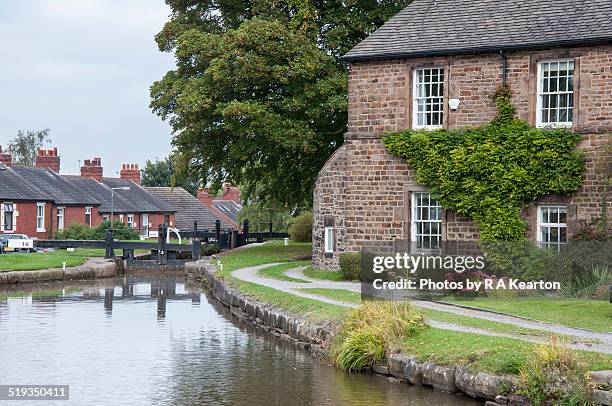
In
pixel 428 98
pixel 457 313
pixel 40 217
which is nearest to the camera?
pixel 457 313

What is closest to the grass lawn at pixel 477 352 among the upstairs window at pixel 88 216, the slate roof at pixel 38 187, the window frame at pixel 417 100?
the window frame at pixel 417 100

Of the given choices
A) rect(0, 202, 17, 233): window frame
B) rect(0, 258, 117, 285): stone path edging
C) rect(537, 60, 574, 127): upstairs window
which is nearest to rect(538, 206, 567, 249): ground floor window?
rect(537, 60, 574, 127): upstairs window

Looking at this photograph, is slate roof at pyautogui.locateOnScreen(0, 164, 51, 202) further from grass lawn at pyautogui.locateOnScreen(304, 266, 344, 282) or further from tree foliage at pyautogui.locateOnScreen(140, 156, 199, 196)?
tree foliage at pyautogui.locateOnScreen(140, 156, 199, 196)

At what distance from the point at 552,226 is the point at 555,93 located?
3771 millimetres

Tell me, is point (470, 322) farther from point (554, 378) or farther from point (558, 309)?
point (554, 378)

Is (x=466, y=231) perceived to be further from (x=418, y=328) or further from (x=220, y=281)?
(x=418, y=328)

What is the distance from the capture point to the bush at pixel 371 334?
66.8ft

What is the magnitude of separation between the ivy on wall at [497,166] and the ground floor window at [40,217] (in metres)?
35.5

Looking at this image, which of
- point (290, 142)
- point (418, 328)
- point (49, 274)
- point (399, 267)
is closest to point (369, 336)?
point (418, 328)

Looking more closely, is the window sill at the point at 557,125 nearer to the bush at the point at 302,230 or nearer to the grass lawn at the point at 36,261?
the grass lawn at the point at 36,261

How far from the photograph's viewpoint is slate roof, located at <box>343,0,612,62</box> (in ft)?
99.1

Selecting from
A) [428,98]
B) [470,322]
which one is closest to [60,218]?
[428,98]

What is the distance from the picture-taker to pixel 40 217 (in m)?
62.7

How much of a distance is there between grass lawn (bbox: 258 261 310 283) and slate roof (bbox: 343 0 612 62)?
718cm
